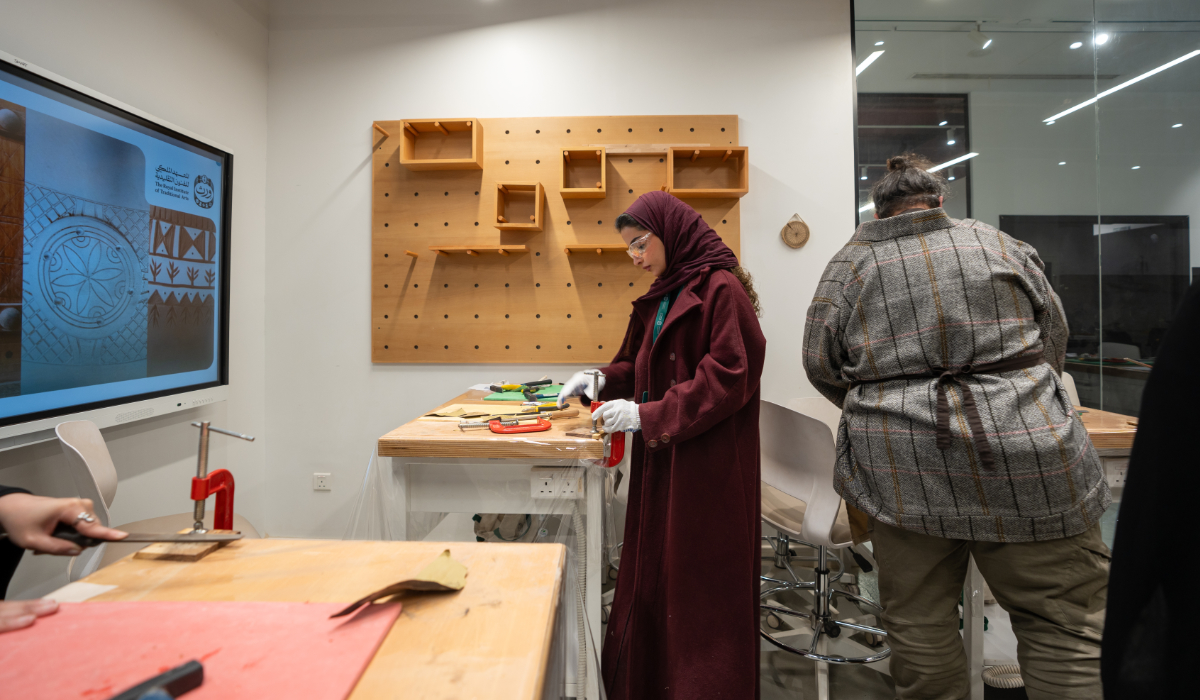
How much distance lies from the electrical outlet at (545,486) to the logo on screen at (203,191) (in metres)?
1.83

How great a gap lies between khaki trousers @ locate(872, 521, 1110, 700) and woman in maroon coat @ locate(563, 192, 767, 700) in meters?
0.35

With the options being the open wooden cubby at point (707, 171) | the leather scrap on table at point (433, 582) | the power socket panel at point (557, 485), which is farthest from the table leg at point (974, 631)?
the open wooden cubby at point (707, 171)

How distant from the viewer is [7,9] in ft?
4.93

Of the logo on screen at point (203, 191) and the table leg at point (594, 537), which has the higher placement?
the logo on screen at point (203, 191)

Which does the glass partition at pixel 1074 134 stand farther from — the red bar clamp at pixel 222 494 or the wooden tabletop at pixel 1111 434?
the red bar clamp at pixel 222 494

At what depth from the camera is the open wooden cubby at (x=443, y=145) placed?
2.43m

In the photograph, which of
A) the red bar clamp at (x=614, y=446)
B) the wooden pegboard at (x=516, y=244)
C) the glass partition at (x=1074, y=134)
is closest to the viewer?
the red bar clamp at (x=614, y=446)

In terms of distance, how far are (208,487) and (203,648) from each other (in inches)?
13.9

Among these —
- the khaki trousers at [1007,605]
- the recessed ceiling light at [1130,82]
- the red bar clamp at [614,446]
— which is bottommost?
the khaki trousers at [1007,605]

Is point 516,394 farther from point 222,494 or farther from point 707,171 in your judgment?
point 707,171

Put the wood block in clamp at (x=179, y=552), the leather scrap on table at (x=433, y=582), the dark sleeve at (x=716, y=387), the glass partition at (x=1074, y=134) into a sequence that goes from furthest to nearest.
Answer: the glass partition at (x=1074, y=134)
the dark sleeve at (x=716, y=387)
the wood block in clamp at (x=179, y=552)
the leather scrap on table at (x=433, y=582)

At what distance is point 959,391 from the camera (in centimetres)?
116

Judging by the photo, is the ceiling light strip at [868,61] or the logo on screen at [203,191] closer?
the logo on screen at [203,191]

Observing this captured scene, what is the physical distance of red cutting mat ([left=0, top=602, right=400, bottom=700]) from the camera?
50cm
